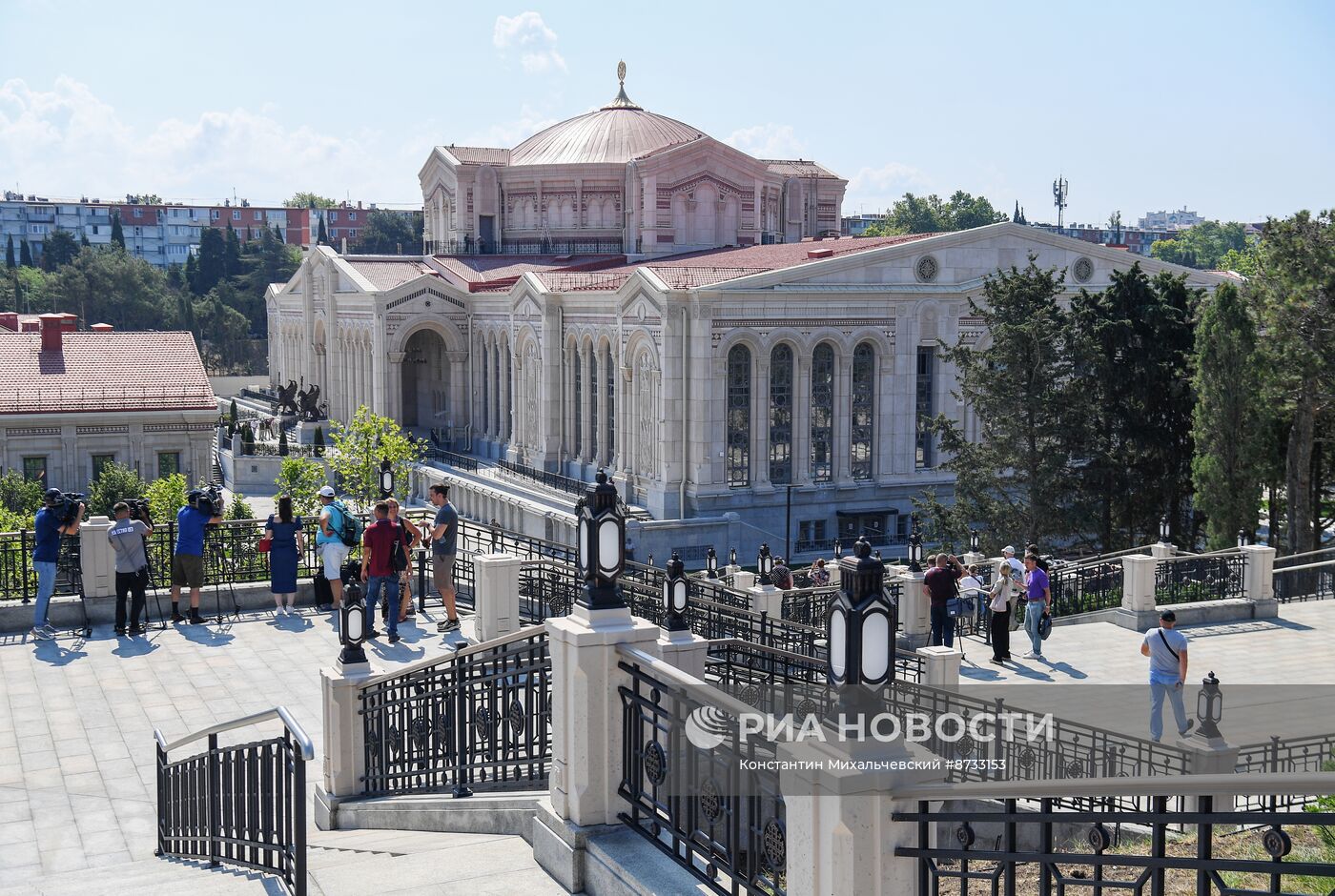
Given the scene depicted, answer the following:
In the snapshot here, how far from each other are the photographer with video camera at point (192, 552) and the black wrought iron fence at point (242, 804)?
729cm

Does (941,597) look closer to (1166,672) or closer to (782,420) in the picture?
(1166,672)

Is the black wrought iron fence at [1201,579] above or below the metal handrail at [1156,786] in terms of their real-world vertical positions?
below

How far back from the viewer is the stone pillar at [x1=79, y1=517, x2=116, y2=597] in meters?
17.8

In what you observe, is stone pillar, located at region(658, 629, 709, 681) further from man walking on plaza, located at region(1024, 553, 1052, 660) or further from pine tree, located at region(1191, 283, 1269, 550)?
pine tree, located at region(1191, 283, 1269, 550)

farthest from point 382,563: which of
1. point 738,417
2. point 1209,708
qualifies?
point 738,417

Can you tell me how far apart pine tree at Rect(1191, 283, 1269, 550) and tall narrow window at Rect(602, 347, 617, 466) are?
66.4 ft

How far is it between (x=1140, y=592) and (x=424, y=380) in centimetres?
4934

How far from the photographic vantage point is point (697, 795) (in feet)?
22.6

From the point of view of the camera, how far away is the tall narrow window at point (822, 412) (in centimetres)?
4372

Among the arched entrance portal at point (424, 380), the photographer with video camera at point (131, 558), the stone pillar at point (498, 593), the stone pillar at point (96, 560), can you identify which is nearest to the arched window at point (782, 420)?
the arched entrance portal at point (424, 380)

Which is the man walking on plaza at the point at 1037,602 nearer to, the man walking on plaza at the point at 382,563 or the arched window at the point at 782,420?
the man walking on plaza at the point at 382,563

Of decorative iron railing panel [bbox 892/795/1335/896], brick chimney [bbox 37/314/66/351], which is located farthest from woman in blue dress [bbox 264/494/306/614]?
brick chimney [bbox 37/314/66/351]

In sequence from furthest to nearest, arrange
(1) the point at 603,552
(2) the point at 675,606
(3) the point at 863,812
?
(2) the point at 675,606, (1) the point at 603,552, (3) the point at 863,812

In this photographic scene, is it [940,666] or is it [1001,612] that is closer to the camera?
[940,666]
